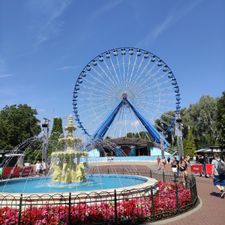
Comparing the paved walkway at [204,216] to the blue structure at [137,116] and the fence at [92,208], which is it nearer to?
the fence at [92,208]

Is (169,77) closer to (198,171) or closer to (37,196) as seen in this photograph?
(198,171)

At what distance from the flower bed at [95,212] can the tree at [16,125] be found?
164ft

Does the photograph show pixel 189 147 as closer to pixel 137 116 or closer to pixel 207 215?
pixel 137 116

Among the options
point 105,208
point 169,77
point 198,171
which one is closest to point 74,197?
point 105,208

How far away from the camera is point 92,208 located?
7.91m

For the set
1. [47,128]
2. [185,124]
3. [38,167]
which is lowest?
[38,167]

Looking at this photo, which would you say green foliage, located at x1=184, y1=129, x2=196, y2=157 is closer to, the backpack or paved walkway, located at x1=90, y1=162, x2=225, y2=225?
the backpack

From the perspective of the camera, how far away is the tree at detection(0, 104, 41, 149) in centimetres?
5588

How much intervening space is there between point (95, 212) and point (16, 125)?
2171 inches

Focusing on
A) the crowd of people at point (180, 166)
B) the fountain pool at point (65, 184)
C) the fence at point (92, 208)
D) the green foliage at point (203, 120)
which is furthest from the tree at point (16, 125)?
the fence at point (92, 208)

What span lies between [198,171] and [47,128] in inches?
612

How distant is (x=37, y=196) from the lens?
29.1 ft

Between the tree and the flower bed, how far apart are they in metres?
50.0

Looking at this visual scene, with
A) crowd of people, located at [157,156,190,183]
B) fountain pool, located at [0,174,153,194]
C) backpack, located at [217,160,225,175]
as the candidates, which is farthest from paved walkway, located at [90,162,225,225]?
fountain pool, located at [0,174,153,194]
